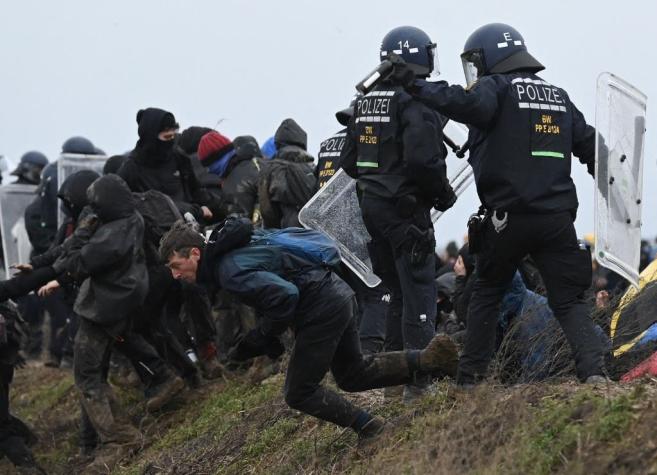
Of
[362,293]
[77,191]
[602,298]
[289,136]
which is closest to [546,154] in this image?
[602,298]

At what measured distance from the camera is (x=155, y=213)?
11.4m

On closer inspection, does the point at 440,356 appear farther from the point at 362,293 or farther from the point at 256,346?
the point at 362,293

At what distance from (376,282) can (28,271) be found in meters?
3.12

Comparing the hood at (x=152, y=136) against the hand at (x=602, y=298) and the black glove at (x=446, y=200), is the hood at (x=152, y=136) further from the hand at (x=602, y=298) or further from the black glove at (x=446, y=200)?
the hand at (x=602, y=298)

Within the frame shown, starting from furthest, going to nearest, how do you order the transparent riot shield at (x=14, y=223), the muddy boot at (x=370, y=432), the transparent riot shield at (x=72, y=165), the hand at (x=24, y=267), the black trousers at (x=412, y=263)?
the transparent riot shield at (x=14, y=223)
the transparent riot shield at (x=72, y=165)
the hand at (x=24, y=267)
the black trousers at (x=412, y=263)
the muddy boot at (x=370, y=432)

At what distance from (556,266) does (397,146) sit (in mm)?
1406

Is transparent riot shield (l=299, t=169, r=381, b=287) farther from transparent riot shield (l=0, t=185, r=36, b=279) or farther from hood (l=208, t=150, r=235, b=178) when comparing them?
transparent riot shield (l=0, t=185, r=36, b=279)

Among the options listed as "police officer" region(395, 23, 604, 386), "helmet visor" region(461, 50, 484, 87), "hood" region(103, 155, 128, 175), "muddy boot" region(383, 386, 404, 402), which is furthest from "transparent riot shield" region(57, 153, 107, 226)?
"police officer" region(395, 23, 604, 386)

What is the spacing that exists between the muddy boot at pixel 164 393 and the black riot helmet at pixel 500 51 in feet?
14.9

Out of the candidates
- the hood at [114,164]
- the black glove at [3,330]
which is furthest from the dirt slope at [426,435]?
the hood at [114,164]

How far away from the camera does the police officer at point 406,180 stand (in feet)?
27.9

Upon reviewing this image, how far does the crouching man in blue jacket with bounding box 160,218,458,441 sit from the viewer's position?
7.73m

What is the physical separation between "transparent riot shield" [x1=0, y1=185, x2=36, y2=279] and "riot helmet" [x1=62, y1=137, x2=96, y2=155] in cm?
73

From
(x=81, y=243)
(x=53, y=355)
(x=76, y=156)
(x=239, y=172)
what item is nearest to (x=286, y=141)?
(x=239, y=172)
